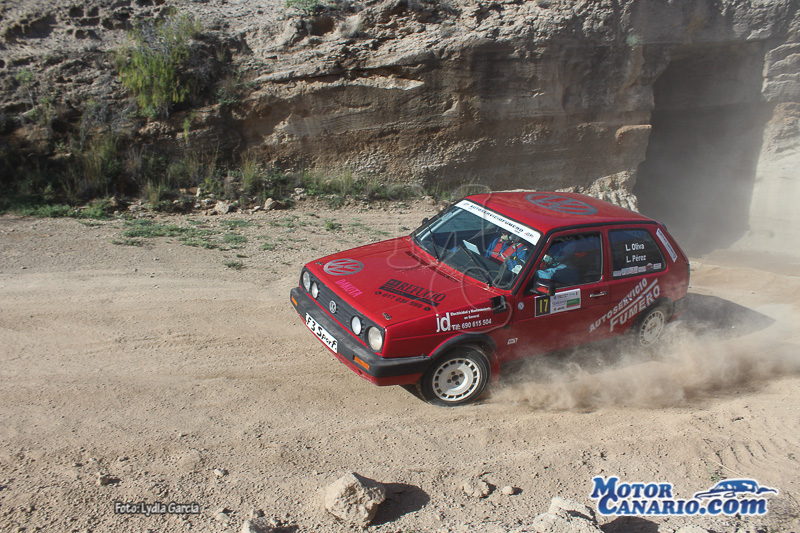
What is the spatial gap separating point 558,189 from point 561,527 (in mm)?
10167

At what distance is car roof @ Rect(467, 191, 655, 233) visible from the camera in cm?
524

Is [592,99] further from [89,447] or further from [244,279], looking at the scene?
[89,447]

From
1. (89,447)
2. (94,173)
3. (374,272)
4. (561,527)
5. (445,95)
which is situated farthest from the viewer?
(445,95)

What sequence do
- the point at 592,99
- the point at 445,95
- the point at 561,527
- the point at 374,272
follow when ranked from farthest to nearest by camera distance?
the point at 592,99 < the point at 445,95 < the point at 374,272 < the point at 561,527

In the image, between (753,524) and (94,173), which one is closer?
(753,524)

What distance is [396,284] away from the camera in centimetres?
489

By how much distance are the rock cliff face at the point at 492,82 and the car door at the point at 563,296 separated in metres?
6.51

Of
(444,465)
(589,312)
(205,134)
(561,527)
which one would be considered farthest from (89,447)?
(205,134)

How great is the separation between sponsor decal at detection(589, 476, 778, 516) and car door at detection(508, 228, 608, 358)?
1.35m

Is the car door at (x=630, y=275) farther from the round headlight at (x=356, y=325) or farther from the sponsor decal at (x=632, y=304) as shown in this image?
the round headlight at (x=356, y=325)

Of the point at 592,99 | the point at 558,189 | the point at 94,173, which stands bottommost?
the point at 558,189

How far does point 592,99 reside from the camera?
12.0 m

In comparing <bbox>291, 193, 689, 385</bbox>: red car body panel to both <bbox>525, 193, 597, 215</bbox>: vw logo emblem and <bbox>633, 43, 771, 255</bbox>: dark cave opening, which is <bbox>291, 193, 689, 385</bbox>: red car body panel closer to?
<bbox>525, 193, 597, 215</bbox>: vw logo emblem

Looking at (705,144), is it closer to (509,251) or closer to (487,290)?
(509,251)
